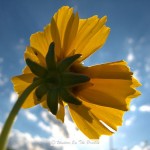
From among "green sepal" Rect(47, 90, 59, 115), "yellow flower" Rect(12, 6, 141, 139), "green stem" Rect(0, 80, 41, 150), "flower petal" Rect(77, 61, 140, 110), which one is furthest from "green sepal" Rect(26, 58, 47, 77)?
"green stem" Rect(0, 80, 41, 150)

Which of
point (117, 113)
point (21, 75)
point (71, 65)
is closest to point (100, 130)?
point (117, 113)

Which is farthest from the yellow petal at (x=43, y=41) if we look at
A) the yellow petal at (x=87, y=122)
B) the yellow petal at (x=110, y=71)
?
the yellow petal at (x=87, y=122)

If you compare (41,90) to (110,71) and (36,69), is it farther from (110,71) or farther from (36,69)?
(110,71)

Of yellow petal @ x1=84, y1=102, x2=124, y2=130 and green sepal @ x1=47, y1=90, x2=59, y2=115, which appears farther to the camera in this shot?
yellow petal @ x1=84, y1=102, x2=124, y2=130

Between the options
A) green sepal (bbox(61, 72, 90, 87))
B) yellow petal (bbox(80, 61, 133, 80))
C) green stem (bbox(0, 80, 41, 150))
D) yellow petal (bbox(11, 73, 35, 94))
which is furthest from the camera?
yellow petal (bbox(11, 73, 35, 94))

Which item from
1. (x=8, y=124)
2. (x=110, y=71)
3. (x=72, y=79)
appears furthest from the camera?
(x=110, y=71)

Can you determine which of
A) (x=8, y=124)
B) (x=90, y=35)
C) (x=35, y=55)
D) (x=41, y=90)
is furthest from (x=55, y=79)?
(x=8, y=124)

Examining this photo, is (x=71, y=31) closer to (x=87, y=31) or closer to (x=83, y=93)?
(x=87, y=31)

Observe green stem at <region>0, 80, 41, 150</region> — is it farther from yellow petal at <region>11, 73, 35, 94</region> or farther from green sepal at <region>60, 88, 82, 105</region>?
yellow petal at <region>11, 73, 35, 94</region>
